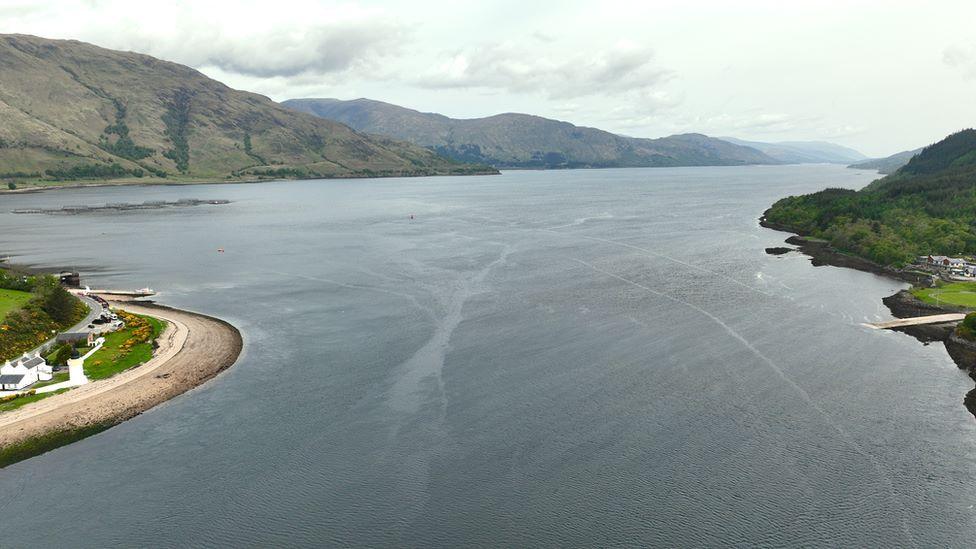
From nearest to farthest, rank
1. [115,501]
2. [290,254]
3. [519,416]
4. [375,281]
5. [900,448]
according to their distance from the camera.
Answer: [115,501], [900,448], [519,416], [375,281], [290,254]

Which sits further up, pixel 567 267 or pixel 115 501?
pixel 567 267

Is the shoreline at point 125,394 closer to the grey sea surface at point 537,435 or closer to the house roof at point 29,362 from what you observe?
the grey sea surface at point 537,435

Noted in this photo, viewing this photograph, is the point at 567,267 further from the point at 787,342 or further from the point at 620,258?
the point at 787,342

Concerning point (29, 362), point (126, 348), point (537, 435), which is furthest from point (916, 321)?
point (29, 362)

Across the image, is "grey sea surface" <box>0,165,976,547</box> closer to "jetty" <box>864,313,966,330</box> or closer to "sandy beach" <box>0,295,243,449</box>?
"sandy beach" <box>0,295,243,449</box>

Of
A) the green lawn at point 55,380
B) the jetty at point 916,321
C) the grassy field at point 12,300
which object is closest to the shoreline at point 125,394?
the green lawn at point 55,380

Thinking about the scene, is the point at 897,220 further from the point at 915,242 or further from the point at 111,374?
the point at 111,374

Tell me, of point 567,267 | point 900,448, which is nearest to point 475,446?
point 900,448

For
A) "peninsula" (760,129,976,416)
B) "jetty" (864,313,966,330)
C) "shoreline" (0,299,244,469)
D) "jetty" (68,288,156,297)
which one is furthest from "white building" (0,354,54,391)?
"jetty" (864,313,966,330)
